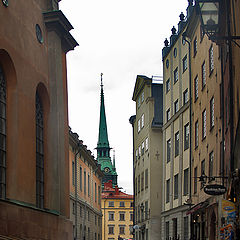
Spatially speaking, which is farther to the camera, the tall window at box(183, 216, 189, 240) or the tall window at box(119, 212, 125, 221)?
the tall window at box(119, 212, 125, 221)

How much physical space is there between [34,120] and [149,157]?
938 inches

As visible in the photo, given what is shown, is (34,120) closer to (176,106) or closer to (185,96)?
(185,96)

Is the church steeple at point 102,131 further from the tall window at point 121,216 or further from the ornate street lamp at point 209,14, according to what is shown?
the ornate street lamp at point 209,14

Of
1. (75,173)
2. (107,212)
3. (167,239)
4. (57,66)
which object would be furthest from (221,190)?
(107,212)

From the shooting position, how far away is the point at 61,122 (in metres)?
25.7

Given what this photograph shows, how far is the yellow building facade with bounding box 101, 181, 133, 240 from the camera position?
127 metres

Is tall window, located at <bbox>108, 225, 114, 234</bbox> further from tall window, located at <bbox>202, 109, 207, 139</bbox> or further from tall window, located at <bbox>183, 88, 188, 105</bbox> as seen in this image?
tall window, located at <bbox>202, 109, 207, 139</bbox>

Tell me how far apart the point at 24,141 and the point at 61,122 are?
14.2 feet

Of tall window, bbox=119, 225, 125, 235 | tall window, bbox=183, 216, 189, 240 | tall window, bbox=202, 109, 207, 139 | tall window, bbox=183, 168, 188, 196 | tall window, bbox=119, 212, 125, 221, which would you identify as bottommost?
tall window, bbox=119, 225, 125, 235

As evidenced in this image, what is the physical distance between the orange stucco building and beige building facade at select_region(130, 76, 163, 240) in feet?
63.7

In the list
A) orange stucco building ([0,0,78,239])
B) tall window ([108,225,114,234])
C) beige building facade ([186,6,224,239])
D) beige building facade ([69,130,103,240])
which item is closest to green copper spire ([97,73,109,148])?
tall window ([108,225,114,234])

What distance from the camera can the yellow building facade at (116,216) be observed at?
127250 mm

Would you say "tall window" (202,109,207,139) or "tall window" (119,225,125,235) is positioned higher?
"tall window" (202,109,207,139)

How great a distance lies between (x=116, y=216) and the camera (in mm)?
127625
